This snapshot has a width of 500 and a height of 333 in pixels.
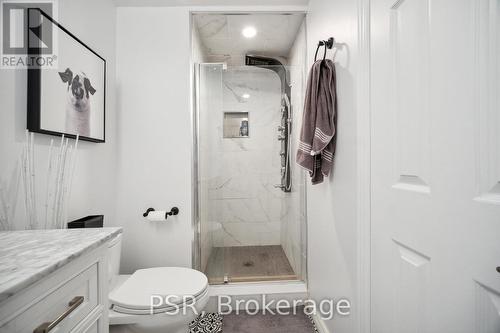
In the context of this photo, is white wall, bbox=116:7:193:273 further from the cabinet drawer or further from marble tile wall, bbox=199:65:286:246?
the cabinet drawer

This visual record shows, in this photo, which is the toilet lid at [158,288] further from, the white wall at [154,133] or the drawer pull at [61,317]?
the drawer pull at [61,317]

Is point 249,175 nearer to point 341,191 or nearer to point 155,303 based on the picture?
point 341,191

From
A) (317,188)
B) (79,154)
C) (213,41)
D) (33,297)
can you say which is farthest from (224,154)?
(33,297)

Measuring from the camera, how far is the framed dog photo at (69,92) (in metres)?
1.05

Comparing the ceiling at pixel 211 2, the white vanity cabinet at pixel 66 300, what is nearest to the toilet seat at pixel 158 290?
the white vanity cabinet at pixel 66 300

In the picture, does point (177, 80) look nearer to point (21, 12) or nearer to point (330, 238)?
point (21, 12)

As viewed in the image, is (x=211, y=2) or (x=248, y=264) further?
(x=248, y=264)

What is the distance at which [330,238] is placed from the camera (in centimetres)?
138

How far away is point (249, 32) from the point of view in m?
2.21

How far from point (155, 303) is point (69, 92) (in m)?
1.23

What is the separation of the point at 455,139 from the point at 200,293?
127 centimetres

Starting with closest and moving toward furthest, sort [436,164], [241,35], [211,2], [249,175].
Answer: [436,164] < [211,2] < [249,175] < [241,35]

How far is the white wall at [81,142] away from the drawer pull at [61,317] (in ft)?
2.19

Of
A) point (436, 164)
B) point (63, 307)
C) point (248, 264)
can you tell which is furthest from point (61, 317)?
point (248, 264)
